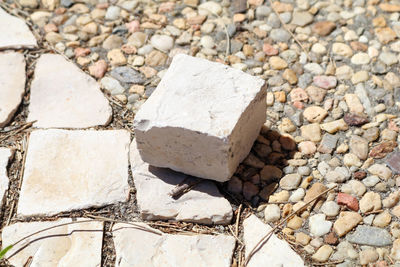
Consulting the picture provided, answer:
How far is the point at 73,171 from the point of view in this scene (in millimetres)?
2598

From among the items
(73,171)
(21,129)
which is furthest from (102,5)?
(73,171)

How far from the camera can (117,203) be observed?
250 centimetres

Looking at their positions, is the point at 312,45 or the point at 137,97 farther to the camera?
the point at 312,45

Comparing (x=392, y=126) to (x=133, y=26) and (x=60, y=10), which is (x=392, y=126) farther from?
(x=60, y=10)

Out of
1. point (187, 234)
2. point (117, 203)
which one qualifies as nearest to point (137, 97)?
point (117, 203)

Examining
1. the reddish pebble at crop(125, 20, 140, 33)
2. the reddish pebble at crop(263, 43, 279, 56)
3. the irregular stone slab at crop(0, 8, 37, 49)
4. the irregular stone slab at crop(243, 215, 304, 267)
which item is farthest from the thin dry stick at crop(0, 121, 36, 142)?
the reddish pebble at crop(263, 43, 279, 56)

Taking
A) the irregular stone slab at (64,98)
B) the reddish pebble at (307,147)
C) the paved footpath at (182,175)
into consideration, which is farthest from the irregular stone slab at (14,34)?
the reddish pebble at (307,147)

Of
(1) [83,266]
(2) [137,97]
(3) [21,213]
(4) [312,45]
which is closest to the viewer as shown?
(1) [83,266]

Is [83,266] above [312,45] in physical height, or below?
below

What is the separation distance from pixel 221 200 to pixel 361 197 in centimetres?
58

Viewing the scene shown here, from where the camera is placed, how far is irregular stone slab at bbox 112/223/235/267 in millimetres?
2291

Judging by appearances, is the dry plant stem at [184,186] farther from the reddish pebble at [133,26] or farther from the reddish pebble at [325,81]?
the reddish pebble at [133,26]

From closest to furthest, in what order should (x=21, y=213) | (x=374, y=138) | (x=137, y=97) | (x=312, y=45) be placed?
(x=21, y=213)
(x=374, y=138)
(x=137, y=97)
(x=312, y=45)

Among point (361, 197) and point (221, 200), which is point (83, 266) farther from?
point (361, 197)
